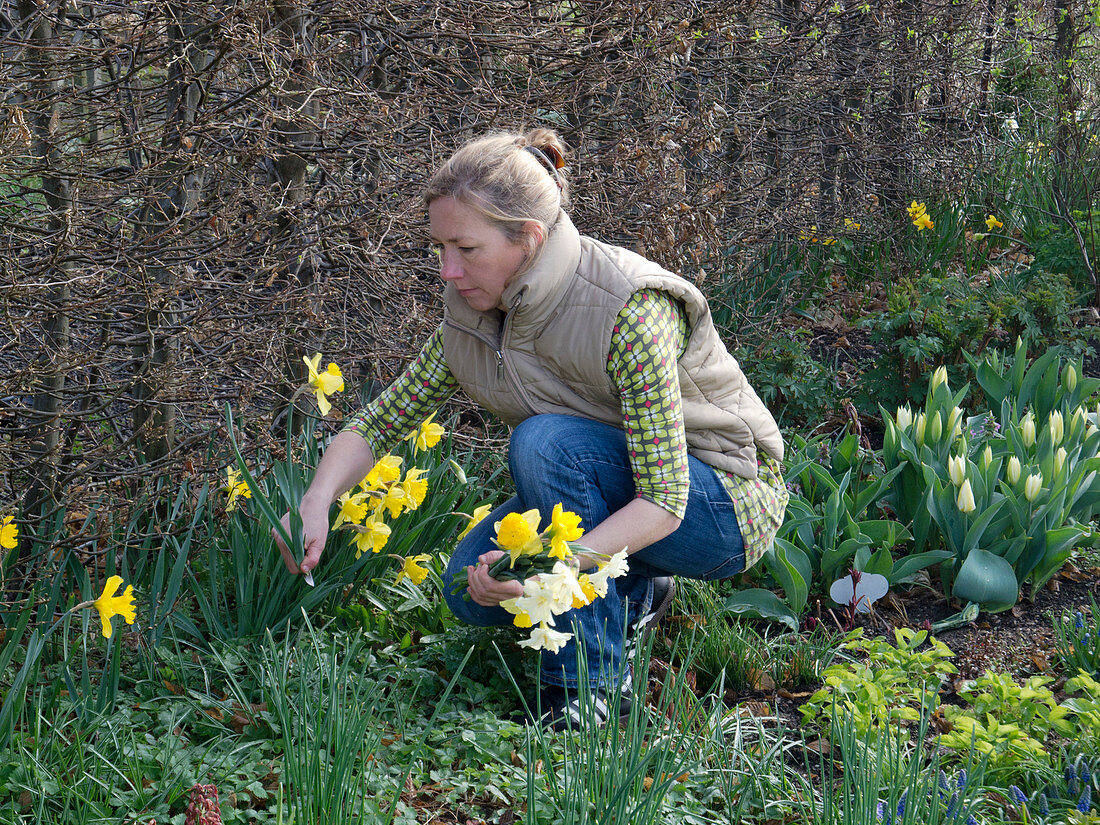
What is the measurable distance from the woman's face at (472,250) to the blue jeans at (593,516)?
1.12 ft

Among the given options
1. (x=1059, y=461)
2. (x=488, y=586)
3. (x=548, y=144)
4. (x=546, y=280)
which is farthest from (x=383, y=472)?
(x=1059, y=461)

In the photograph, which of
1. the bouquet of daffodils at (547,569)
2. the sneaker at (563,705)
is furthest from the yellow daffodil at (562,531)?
the sneaker at (563,705)

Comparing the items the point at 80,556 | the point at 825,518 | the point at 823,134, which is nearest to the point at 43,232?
the point at 80,556

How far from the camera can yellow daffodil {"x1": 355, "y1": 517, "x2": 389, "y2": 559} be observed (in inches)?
89.2

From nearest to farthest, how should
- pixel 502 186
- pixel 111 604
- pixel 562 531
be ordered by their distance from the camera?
pixel 562 531 < pixel 111 604 < pixel 502 186

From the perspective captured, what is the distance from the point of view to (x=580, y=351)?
84.3 inches

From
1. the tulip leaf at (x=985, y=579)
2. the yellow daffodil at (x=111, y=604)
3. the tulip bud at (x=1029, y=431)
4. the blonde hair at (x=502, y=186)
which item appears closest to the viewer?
the yellow daffodil at (x=111, y=604)

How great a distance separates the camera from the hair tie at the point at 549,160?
2.17 metres

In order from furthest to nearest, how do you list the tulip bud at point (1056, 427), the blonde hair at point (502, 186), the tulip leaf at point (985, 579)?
the tulip bud at point (1056, 427) < the tulip leaf at point (985, 579) < the blonde hair at point (502, 186)

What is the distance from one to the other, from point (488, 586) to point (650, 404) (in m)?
0.50

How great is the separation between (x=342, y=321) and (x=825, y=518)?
154 centimetres

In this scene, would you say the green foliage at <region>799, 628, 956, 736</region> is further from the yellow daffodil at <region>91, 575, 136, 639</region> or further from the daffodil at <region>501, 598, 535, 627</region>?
the yellow daffodil at <region>91, 575, 136, 639</region>

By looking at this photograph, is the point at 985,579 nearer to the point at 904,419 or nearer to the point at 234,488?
the point at 904,419

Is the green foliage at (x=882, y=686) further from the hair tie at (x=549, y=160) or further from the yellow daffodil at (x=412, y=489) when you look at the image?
the hair tie at (x=549, y=160)
